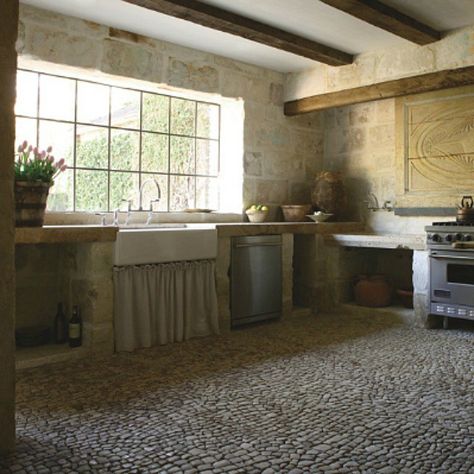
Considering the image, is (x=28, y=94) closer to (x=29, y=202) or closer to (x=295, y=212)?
(x=29, y=202)

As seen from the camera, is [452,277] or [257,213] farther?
[257,213]

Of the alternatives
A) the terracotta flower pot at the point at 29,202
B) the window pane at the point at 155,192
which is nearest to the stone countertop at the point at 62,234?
the terracotta flower pot at the point at 29,202

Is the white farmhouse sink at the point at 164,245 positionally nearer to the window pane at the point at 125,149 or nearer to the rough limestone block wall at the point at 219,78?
the window pane at the point at 125,149

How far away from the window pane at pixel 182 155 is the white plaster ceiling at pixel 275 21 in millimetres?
901

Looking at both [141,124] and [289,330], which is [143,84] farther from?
[289,330]

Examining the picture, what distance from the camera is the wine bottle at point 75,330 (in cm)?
346

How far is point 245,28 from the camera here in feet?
13.2

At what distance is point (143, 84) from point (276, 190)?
1.81 m

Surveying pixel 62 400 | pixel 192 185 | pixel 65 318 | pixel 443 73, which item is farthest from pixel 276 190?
pixel 62 400

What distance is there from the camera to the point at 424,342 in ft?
12.8

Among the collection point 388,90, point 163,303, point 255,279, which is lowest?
point 163,303

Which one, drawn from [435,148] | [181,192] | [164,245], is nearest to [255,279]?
[164,245]

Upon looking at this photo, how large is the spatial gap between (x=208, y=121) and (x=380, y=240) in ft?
7.09

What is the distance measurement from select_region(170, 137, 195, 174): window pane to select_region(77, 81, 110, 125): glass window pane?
2.41 feet
